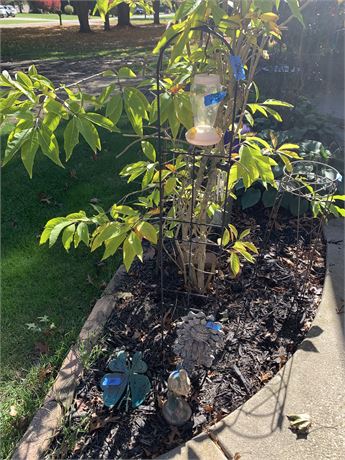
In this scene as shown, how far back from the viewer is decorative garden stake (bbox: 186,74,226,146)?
181cm

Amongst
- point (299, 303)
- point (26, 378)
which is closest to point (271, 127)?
point (299, 303)

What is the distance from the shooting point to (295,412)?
211 cm

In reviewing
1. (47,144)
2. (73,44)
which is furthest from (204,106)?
(73,44)

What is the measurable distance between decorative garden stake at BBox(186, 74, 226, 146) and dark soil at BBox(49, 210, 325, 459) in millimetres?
1065

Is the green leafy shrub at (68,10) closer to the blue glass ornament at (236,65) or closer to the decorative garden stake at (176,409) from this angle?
the blue glass ornament at (236,65)

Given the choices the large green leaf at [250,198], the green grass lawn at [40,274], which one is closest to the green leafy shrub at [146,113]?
the green grass lawn at [40,274]

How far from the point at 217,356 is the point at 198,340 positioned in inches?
16.3

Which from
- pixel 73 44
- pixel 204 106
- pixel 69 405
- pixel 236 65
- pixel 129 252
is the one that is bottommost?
pixel 69 405

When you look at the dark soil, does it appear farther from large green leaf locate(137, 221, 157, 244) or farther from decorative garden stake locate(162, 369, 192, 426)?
large green leaf locate(137, 221, 157, 244)

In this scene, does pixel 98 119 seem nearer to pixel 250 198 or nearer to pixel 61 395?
pixel 61 395

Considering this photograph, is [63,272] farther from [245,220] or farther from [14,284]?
[245,220]

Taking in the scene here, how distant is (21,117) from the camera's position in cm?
165

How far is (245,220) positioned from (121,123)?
10.2ft

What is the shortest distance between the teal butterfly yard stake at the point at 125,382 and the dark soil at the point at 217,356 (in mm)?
60
